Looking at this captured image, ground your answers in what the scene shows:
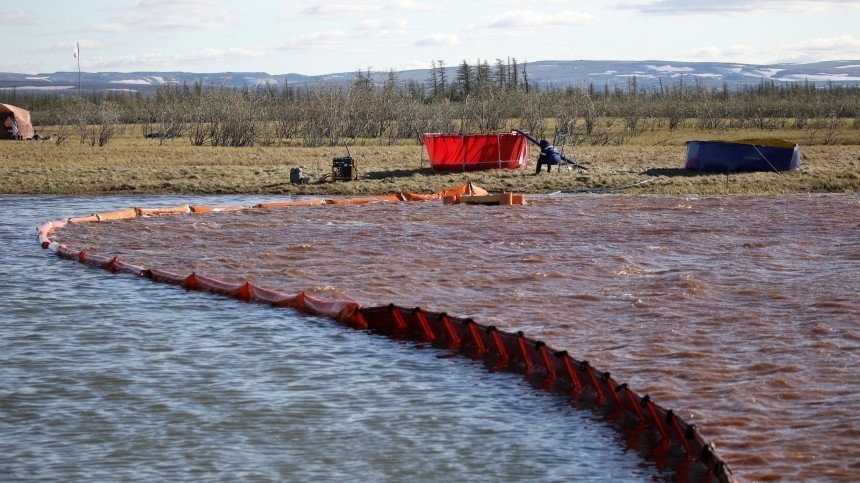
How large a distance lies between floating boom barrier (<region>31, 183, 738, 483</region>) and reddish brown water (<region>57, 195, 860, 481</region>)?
32 cm

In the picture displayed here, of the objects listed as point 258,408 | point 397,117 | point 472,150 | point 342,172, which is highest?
point 397,117

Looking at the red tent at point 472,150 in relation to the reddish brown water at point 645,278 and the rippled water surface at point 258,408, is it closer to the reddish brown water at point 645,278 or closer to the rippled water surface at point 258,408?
the reddish brown water at point 645,278

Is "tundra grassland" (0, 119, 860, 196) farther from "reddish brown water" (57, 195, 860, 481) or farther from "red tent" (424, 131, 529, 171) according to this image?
"reddish brown water" (57, 195, 860, 481)

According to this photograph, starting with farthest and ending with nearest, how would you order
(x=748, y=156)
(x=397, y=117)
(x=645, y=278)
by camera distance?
(x=397, y=117) → (x=748, y=156) → (x=645, y=278)

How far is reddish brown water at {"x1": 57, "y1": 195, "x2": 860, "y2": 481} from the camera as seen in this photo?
10.0m

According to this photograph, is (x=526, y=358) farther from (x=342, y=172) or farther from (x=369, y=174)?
(x=369, y=174)

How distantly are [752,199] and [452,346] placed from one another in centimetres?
1717

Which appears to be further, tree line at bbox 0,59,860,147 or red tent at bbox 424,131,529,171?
tree line at bbox 0,59,860,147

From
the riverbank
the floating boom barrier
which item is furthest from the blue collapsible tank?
the floating boom barrier

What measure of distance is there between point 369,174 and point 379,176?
1.51 ft

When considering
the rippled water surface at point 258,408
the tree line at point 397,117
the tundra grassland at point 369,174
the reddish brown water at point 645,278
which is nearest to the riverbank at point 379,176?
the tundra grassland at point 369,174

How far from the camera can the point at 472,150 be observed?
109 ft

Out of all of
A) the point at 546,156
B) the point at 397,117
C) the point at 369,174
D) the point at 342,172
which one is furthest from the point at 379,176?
the point at 397,117

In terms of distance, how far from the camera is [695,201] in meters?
27.7
